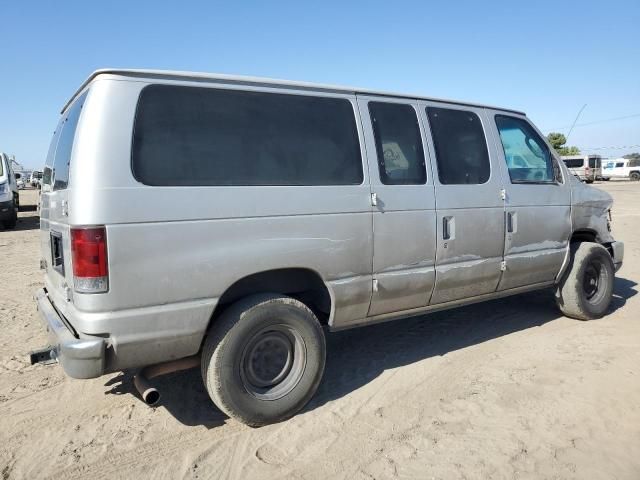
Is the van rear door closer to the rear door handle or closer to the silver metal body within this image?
the silver metal body

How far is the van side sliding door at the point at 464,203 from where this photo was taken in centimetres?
402

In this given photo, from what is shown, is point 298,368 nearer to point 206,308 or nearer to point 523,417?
point 206,308

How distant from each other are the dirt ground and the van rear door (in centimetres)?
87

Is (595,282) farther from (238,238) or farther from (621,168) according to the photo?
(621,168)

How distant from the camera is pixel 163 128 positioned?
2.89 m

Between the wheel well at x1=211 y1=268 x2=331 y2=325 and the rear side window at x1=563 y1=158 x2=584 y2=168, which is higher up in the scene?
the rear side window at x1=563 y1=158 x2=584 y2=168

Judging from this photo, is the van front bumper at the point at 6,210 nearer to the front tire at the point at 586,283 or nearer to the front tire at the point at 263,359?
the front tire at the point at 263,359

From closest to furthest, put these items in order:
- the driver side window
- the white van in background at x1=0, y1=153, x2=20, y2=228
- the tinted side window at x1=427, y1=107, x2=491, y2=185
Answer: the tinted side window at x1=427, y1=107, x2=491, y2=185 → the driver side window → the white van in background at x1=0, y1=153, x2=20, y2=228

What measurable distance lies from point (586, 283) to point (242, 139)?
4375 mm

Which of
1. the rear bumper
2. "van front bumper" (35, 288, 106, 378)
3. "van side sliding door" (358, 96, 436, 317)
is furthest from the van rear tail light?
the rear bumper

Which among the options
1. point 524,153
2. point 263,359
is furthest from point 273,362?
point 524,153

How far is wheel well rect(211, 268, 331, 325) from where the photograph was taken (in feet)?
10.6

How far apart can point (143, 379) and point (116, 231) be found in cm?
101

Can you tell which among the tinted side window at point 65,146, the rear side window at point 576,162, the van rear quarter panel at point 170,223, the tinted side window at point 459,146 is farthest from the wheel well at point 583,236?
the rear side window at point 576,162
